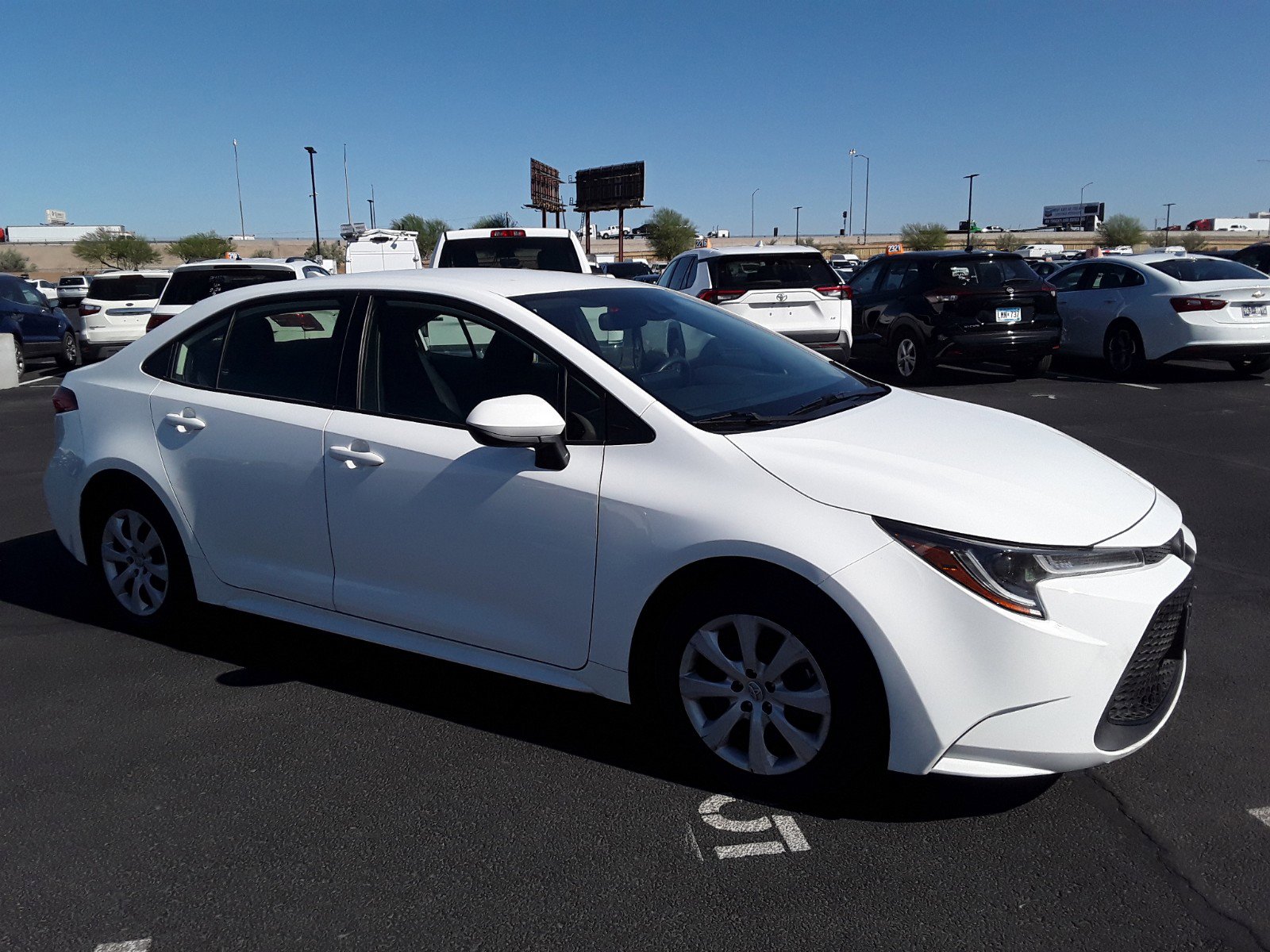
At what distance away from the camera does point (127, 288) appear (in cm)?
1666

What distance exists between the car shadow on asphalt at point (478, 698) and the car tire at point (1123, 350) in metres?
11.5

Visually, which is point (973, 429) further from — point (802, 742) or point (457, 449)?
point (457, 449)

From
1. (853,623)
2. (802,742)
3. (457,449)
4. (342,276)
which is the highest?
(342,276)

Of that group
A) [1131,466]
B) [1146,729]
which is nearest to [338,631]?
[1146,729]

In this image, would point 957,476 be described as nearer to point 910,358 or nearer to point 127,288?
point 910,358

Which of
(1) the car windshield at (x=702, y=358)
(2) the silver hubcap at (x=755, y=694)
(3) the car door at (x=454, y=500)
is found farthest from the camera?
(1) the car windshield at (x=702, y=358)

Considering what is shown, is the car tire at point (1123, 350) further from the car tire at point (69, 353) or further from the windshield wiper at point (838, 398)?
the car tire at point (69, 353)

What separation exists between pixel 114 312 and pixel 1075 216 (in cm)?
13017

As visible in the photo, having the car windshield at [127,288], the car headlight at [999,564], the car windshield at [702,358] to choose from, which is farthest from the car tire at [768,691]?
the car windshield at [127,288]

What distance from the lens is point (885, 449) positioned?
3301 mm

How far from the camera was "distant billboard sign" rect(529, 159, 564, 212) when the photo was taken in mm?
53594

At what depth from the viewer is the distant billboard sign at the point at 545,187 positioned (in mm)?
53594

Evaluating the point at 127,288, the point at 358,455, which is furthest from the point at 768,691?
the point at 127,288

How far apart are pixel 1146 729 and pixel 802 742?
974 millimetres
